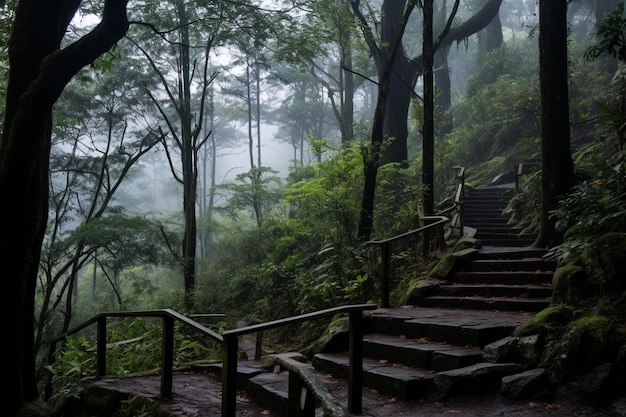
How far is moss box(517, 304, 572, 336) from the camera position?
17.3ft

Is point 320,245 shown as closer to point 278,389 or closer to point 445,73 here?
point 278,389

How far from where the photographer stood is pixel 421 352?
5.41 metres

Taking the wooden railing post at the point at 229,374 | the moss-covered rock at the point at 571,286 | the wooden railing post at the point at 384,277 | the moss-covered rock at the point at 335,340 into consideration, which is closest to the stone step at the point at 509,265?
the moss-covered rock at the point at 571,286

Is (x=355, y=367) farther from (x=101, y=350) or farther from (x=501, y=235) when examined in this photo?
(x=501, y=235)

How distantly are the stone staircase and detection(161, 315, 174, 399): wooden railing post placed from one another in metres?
0.97

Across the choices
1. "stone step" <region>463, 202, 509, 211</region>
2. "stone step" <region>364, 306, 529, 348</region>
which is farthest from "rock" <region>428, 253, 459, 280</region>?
"stone step" <region>463, 202, 509, 211</region>

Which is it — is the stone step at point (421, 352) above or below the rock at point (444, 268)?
below

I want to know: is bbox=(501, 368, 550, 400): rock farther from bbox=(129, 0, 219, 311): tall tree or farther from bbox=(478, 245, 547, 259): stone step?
bbox=(129, 0, 219, 311): tall tree

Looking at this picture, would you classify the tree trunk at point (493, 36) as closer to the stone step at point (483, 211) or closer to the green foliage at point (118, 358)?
the stone step at point (483, 211)

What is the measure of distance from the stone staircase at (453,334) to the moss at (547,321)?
0.27 metres

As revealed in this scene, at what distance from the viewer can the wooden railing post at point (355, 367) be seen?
4141 millimetres

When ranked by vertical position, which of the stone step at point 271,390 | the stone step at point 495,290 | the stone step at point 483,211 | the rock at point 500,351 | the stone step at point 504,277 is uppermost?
the stone step at point 483,211

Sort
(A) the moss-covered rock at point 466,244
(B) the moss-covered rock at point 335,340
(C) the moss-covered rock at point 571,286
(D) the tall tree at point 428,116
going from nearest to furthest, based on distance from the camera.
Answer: (C) the moss-covered rock at point 571,286
(B) the moss-covered rock at point 335,340
(A) the moss-covered rock at point 466,244
(D) the tall tree at point 428,116

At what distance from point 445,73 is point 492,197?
16094 millimetres
